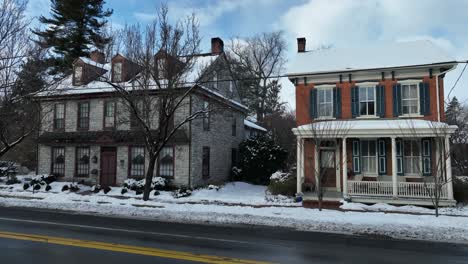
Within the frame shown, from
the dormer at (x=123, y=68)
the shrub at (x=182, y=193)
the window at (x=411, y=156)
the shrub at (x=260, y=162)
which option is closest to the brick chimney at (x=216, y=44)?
the shrub at (x=260, y=162)

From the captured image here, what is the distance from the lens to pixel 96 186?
76.5 feet

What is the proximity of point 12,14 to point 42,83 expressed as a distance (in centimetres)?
365

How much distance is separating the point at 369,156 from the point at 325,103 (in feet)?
11.9

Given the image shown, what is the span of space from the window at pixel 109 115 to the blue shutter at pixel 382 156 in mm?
15798

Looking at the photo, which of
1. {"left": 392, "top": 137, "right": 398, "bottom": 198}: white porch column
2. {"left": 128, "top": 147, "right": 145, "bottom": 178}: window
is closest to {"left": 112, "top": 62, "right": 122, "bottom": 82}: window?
{"left": 128, "top": 147, "right": 145, "bottom": 178}: window

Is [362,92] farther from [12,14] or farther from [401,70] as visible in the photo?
[12,14]

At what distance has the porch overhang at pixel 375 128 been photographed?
1725 centimetres

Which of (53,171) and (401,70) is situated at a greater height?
(401,70)

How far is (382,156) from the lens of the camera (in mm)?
20031

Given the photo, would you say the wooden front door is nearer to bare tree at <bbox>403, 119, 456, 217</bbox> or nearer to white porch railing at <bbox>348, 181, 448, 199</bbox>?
white porch railing at <bbox>348, 181, 448, 199</bbox>

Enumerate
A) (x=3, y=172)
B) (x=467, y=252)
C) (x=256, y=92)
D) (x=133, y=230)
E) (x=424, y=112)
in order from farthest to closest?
(x=256, y=92) → (x=3, y=172) → (x=424, y=112) → (x=133, y=230) → (x=467, y=252)

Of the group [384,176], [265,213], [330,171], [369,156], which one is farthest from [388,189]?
[265,213]

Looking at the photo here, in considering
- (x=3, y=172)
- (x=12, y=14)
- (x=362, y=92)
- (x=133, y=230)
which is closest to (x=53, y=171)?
(x=3, y=172)

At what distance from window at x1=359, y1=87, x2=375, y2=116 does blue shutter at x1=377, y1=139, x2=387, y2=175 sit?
1.61m
